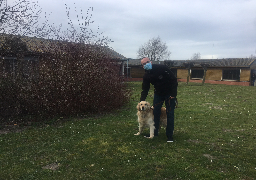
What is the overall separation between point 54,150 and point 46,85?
11.1 feet

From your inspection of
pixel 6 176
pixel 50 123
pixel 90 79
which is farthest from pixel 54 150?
pixel 90 79

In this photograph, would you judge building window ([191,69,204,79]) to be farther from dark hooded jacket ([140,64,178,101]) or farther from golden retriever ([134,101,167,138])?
dark hooded jacket ([140,64,178,101])

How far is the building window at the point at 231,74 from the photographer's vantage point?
1294 inches

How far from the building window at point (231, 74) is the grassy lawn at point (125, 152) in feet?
91.9

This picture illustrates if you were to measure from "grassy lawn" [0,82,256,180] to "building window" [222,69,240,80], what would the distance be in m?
28.0

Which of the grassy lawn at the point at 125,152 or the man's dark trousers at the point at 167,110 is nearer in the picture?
the grassy lawn at the point at 125,152

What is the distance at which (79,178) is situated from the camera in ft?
12.6

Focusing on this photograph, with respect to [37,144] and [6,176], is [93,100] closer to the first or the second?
[37,144]

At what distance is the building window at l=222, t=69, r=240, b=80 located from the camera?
32.9 m

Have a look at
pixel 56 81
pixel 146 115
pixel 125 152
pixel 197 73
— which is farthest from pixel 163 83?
pixel 197 73

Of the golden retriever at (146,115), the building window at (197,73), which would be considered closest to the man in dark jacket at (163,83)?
the golden retriever at (146,115)

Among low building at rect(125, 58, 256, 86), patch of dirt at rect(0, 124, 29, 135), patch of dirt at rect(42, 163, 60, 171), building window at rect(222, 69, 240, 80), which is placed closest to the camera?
patch of dirt at rect(42, 163, 60, 171)

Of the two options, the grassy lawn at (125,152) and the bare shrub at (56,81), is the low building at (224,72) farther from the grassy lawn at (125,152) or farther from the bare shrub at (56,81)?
the grassy lawn at (125,152)

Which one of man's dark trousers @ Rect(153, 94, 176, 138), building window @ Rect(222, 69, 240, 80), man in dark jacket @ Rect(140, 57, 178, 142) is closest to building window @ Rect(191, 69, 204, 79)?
building window @ Rect(222, 69, 240, 80)
